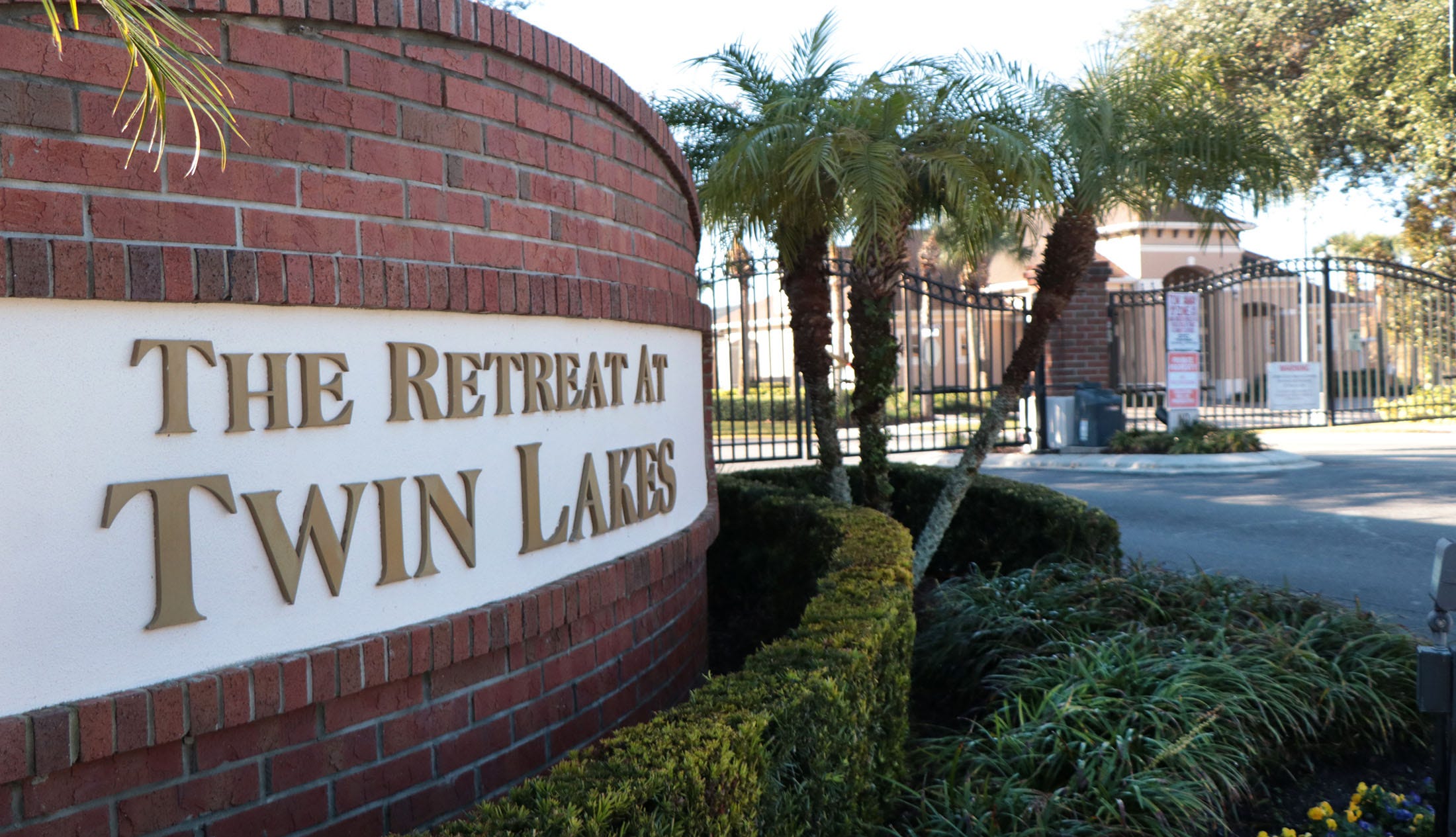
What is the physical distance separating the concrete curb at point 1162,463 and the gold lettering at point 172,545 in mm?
11081

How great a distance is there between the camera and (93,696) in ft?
7.52

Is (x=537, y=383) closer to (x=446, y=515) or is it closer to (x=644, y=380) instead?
(x=446, y=515)

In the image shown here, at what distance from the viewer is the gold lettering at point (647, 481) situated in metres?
3.91

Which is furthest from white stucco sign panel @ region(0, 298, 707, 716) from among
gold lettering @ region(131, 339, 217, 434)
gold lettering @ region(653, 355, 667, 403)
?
gold lettering @ region(653, 355, 667, 403)

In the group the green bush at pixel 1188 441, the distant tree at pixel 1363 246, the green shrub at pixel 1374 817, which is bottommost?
the green shrub at pixel 1374 817

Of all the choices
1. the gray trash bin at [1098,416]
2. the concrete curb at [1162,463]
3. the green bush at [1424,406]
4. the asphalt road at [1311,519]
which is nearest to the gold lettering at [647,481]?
the asphalt road at [1311,519]

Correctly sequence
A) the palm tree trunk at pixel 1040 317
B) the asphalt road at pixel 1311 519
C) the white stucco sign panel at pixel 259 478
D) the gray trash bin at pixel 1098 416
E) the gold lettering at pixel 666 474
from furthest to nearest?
1. the gray trash bin at pixel 1098 416
2. the asphalt road at pixel 1311 519
3. the palm tree trunk at pixel 1040 317
4. the gold lettering at pixel 666 474
5. the white stucco sign panel at pixel 259 478

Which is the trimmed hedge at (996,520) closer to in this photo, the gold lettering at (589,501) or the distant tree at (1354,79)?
the gold lettering at (589,501)

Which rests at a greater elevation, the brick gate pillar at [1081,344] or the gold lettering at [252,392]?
the brick gate pillar at [1081,344]

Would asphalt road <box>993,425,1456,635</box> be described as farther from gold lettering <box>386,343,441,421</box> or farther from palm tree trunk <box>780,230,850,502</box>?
gold lettering <box>386,343,441,421</box>

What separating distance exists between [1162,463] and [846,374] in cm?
1238

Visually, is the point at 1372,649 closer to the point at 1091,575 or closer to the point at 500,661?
the point at 1091,575

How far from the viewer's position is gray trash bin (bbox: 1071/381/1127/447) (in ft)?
52.7

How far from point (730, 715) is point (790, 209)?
416 centimetres
